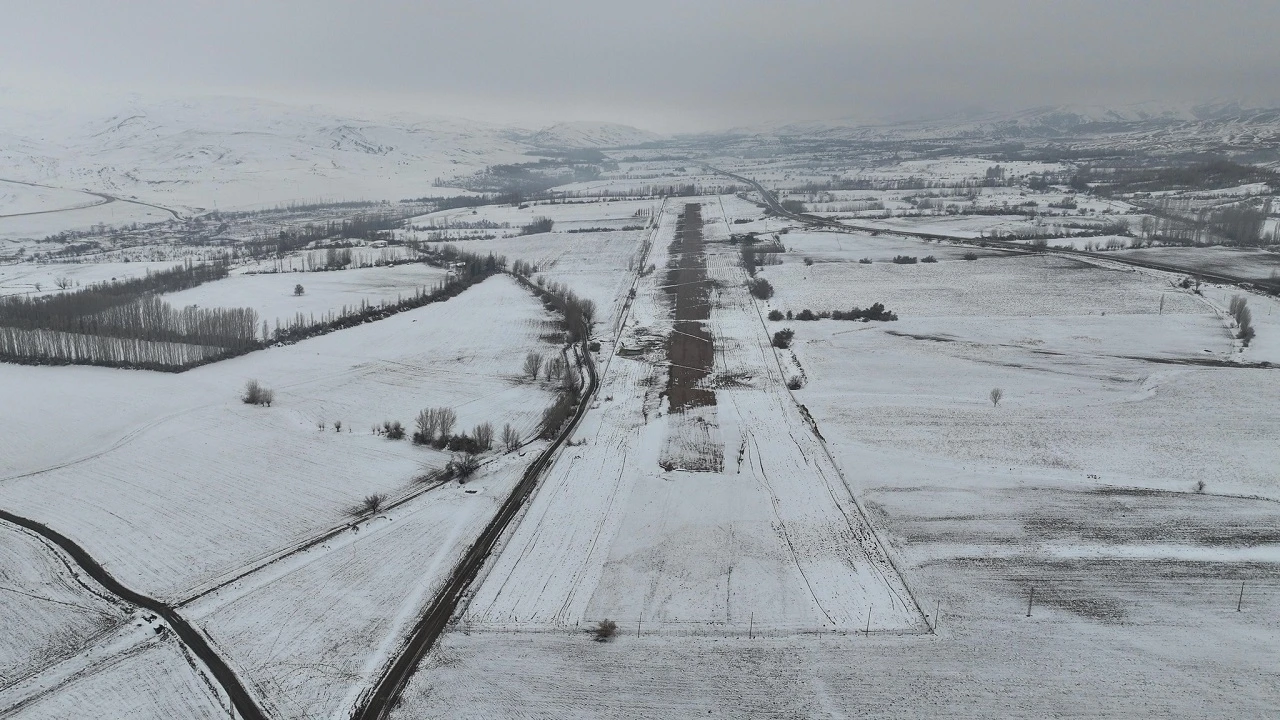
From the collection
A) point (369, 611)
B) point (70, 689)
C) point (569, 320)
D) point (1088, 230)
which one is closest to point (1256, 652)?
point (369, 611)

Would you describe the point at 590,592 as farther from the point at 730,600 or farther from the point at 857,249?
the point at 857,249

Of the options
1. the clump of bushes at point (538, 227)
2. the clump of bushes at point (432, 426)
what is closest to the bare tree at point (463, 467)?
the clump of bushes at point (432, 426)

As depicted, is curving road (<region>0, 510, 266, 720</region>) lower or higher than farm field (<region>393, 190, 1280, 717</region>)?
lower

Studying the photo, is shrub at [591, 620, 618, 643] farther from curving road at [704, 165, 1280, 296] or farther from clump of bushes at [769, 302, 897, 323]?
curving road at [704, 165, 1280, 296]

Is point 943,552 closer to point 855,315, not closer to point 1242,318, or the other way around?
point 855,315

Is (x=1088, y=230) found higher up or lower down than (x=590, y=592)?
higher up

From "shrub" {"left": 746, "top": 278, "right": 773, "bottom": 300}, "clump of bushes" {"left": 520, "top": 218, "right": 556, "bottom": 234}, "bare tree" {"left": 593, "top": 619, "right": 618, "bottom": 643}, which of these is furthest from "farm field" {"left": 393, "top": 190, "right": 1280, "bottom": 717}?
"clump of bushes" {"left": 520, "top": 218, "right": 556, "bottom": 234}
